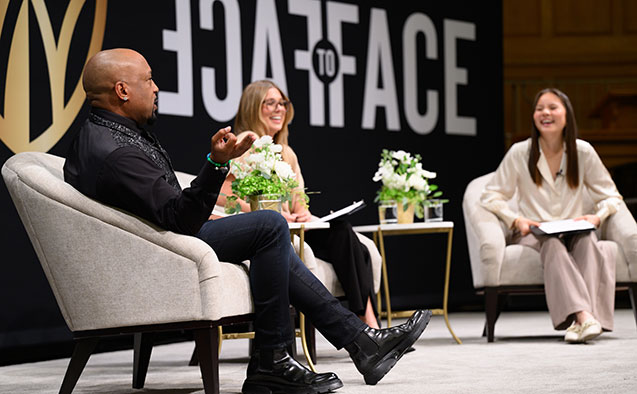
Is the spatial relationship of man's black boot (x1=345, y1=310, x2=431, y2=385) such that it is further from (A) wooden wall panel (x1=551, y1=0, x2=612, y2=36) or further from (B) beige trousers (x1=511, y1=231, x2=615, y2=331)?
(A) wooden wall panel (x1=551, y1=0, x2=612, y2=36)

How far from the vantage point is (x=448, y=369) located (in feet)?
11.3

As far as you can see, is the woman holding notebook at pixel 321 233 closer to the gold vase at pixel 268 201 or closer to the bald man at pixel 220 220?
the gold vase at pixel 268 201

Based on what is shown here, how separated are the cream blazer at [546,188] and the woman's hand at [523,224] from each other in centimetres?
8

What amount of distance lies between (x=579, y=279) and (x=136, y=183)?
8.30ft

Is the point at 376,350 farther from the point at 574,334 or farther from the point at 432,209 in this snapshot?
the point at 432,209

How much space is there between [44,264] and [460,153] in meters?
4.65

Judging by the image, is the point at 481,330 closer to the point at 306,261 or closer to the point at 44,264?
the point at 306,261

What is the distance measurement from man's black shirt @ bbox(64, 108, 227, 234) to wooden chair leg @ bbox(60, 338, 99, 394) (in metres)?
0.50

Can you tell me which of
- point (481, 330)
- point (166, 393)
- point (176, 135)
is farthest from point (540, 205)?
point (166, 393)

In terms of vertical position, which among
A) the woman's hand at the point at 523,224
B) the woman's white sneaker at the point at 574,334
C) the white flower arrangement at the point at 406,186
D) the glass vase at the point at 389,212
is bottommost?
the woman's white sneaker at the point at 574,334

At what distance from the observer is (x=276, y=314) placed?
290 centimetres

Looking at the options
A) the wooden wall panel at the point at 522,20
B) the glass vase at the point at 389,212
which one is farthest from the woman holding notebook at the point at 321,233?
the wooden wall panel at the point at 522,20

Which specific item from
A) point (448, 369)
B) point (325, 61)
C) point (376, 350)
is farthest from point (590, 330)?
point (325, 61)

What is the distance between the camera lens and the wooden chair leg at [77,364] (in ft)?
9.50
